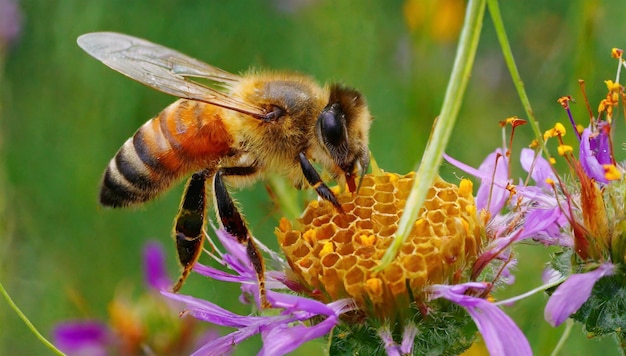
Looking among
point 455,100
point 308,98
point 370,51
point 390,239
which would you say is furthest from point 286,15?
point 455,100

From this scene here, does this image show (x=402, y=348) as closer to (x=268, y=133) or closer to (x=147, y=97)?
(x=268, y=133)

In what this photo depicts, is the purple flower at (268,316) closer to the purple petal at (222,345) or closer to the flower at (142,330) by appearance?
the purple petal at (222,345)

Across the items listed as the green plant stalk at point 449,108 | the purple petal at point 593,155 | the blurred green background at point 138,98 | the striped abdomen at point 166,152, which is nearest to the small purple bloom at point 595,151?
the purple petal at point 593,155

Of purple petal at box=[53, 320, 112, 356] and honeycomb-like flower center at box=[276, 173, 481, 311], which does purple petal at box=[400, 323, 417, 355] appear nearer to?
honeycomb-like flower center at box=[276, 173, 481, 311]

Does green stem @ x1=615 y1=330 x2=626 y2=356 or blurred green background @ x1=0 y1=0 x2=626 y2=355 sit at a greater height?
green stem @ x1=615 y1=330 x2=626 y2=356

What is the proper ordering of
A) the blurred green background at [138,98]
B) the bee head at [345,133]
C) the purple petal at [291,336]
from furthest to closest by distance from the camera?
1. the blurred green background at [138,98]
2. the bee head at [345,133]
3. the purple petal at [291,336]

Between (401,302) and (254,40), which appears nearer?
(401,302)

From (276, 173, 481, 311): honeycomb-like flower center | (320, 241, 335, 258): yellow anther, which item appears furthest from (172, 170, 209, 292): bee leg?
(320, 241, 335, 258): yellow anther
